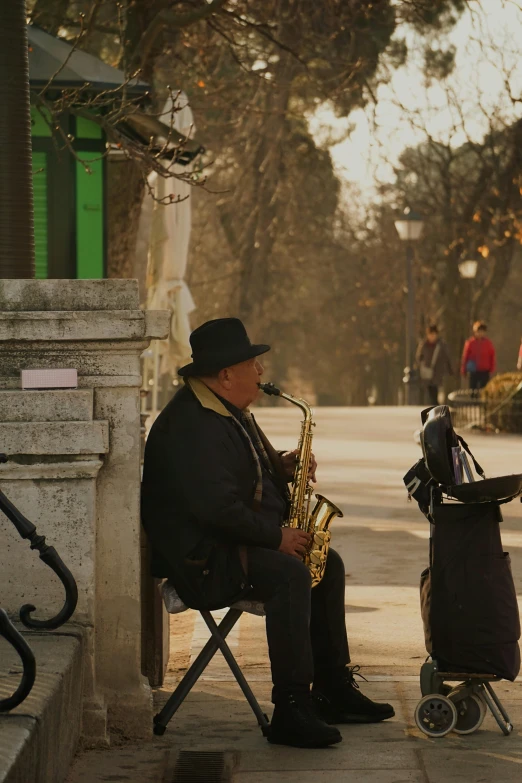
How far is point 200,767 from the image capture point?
516 centimetres

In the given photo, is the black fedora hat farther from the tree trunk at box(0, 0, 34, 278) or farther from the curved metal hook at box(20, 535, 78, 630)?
the tree trunk at box(0, 0, 34, 278)

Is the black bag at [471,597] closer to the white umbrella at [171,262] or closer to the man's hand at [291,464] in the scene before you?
the man's hand at [291,464]

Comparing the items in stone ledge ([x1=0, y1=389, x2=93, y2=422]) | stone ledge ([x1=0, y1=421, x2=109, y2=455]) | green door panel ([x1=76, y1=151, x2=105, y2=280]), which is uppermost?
green door panel ([x1=76, y1=151, x2=105, y2=280])

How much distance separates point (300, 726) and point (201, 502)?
877 millimetres

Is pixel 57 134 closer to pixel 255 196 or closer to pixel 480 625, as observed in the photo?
pixel 480 625

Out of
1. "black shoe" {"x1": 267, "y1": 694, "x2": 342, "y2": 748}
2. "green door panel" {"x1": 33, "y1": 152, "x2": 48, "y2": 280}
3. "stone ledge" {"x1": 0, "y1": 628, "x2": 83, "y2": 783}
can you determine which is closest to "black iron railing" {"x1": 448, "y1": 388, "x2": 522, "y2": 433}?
"green door panel" {"x1": 33, "y1": 152, "x2": 48, "y2": 280}

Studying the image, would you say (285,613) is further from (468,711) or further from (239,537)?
(468,711)

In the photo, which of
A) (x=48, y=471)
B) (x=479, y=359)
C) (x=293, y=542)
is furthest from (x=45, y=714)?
(x=479, y=359)

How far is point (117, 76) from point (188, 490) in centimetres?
823

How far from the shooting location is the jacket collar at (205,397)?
561 cm

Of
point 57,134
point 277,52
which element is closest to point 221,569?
point 57,134

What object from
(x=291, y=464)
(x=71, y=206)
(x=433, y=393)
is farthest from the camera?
(x=433, y=393)

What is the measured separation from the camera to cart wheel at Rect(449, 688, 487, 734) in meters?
5.54

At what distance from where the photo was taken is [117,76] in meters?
13.0
